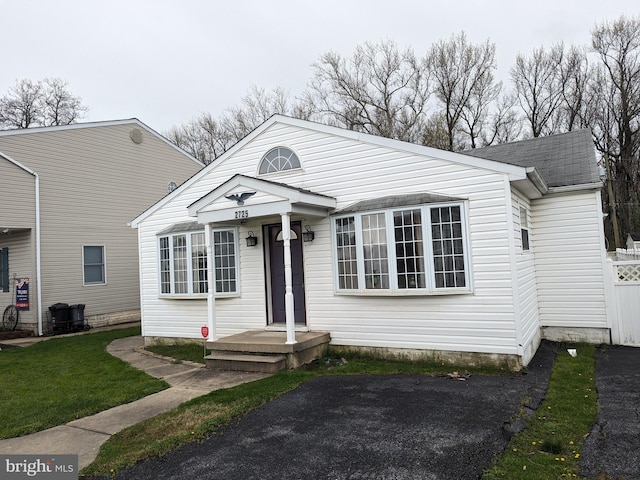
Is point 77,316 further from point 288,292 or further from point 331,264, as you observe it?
point 331,264

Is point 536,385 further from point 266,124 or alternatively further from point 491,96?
point 491,96

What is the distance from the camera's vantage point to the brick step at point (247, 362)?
693 centimetres

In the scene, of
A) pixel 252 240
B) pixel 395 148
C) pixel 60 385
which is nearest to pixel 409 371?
pixel 395 148

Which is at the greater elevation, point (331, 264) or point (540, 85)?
point (540, 85)

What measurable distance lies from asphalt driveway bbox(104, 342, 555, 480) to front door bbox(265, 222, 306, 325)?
2583 mm

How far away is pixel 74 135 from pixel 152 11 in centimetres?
623

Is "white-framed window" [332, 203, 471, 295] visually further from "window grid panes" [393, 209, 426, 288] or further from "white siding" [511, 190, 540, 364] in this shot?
"white siding" [511, 190, 540, 364]

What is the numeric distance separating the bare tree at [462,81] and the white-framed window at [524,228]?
57.7ft

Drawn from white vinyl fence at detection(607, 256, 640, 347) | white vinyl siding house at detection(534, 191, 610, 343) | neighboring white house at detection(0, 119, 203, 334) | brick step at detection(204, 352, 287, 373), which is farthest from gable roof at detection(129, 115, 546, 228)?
neighboring white house at detection(0, 119, 203, 334)

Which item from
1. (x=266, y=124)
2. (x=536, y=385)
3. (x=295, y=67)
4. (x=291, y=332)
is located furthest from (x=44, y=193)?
(x=295, y=67)

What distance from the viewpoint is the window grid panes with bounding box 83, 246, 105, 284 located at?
47.5ft

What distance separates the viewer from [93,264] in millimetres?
14648

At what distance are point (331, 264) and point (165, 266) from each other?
14.0 feet

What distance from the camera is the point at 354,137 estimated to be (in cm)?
779
